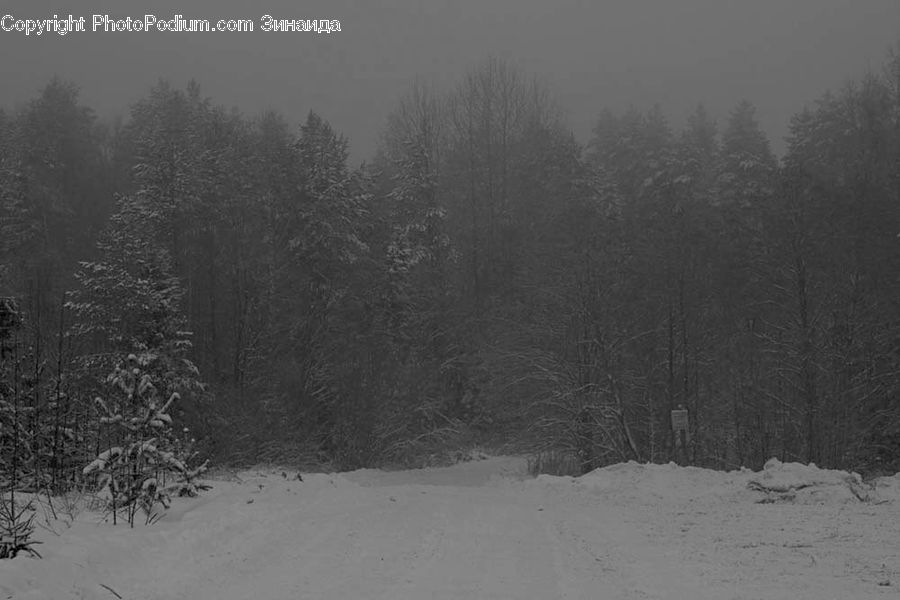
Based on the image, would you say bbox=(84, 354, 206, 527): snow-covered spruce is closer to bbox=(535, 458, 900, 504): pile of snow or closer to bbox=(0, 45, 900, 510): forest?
bbox=(0, 45, 900, 510): forest

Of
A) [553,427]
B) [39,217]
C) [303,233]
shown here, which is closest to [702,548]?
[553,427]

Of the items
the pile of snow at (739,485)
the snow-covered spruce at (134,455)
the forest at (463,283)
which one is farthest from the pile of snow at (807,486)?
the snow-covered spruce at (134,455)

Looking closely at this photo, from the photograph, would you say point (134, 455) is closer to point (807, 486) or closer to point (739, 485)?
point (739, 485)

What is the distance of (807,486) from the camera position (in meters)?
11.7

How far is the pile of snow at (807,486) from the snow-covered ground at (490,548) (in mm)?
31

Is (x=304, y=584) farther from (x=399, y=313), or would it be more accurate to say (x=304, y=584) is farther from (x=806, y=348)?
(x=399, y=313)

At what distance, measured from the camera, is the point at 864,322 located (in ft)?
77.6

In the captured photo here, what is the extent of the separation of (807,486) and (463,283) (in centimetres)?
2827

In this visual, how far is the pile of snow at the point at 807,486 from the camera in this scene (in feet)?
36.3

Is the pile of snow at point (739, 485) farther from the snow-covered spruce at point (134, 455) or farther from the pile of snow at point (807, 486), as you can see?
the snow-covered spruce at point (134, 455)

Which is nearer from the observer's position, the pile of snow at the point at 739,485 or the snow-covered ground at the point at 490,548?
the snow-covered ground at the point at 490,548

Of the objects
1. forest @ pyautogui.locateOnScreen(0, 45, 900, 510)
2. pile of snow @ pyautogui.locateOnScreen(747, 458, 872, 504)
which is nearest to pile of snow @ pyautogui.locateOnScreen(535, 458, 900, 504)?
pile of snow @ pyautogui.locateOnScreen(747, 458, 872, 504)

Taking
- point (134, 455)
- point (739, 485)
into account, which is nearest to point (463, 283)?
point (739, 485)

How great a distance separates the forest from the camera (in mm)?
23031
